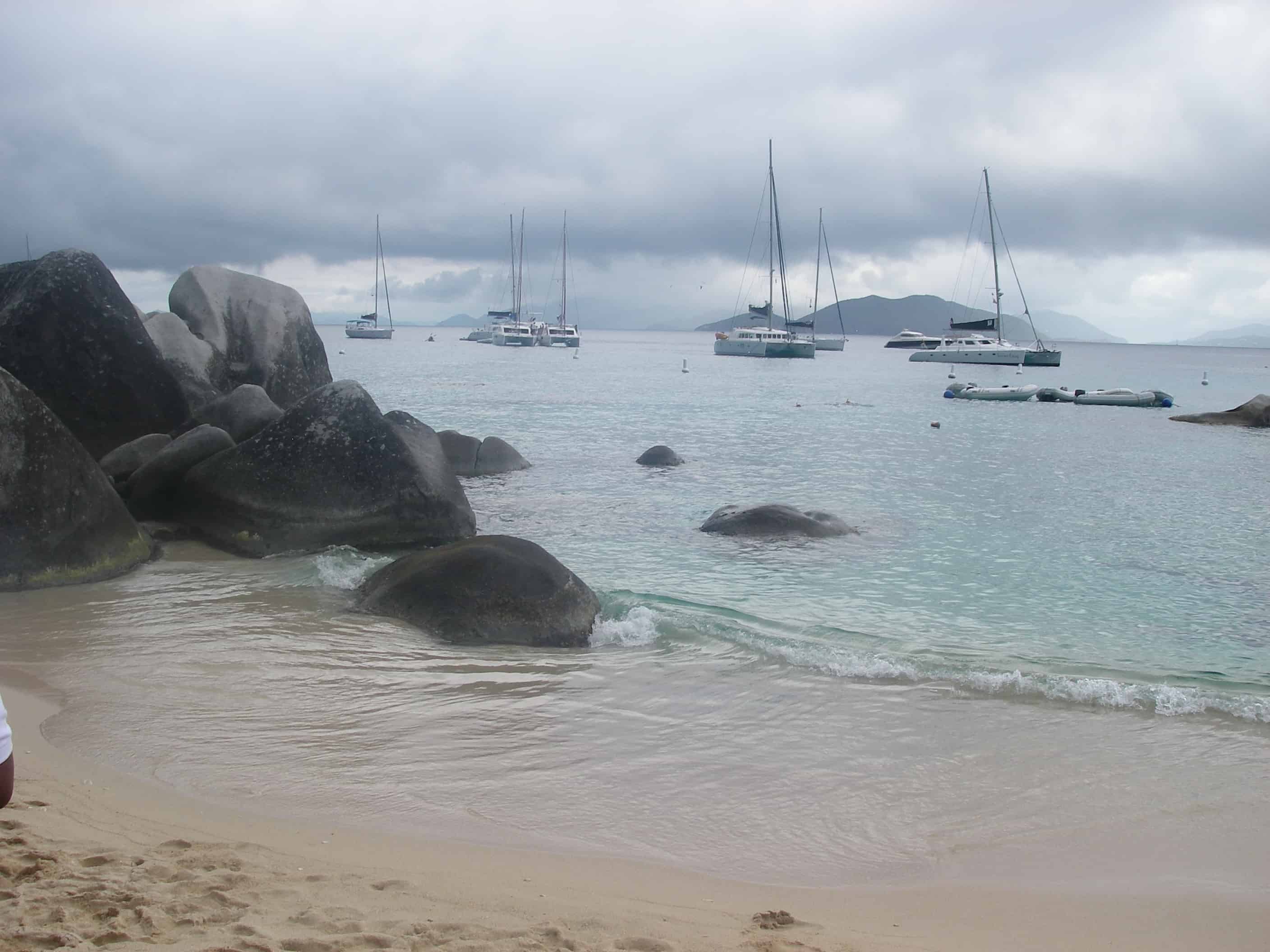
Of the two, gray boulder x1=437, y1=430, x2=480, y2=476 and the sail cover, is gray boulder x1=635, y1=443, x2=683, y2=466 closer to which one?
gray boulder x1=437, y1=430, x2=480, y2=476

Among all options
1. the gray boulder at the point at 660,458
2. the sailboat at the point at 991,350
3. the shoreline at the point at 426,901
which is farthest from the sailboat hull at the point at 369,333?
the shoreline at the point at 426,901

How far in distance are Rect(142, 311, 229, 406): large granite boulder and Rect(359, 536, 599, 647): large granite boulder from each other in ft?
29.6

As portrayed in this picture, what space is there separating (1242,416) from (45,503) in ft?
121

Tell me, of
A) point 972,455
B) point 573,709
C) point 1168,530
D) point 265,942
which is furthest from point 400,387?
point 265,942

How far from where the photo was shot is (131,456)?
1290 centimetres

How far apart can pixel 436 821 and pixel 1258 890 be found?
383 cm

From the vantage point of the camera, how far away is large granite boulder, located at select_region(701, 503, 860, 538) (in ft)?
44.2

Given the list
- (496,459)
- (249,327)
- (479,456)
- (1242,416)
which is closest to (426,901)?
(479,456)

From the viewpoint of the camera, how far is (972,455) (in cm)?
2497

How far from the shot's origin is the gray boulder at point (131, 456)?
12695 mm

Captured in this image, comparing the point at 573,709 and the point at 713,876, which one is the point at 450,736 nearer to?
the point at 573,709

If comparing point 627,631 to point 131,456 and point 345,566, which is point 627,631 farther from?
point 131,456

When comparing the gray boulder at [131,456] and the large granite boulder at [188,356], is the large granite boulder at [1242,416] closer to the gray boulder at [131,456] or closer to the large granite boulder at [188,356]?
the large granite boulder at [188,356]

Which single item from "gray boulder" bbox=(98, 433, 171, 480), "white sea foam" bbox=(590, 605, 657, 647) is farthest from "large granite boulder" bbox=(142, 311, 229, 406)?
"white sea foam" bbox=(590, 605, 657, 647)
